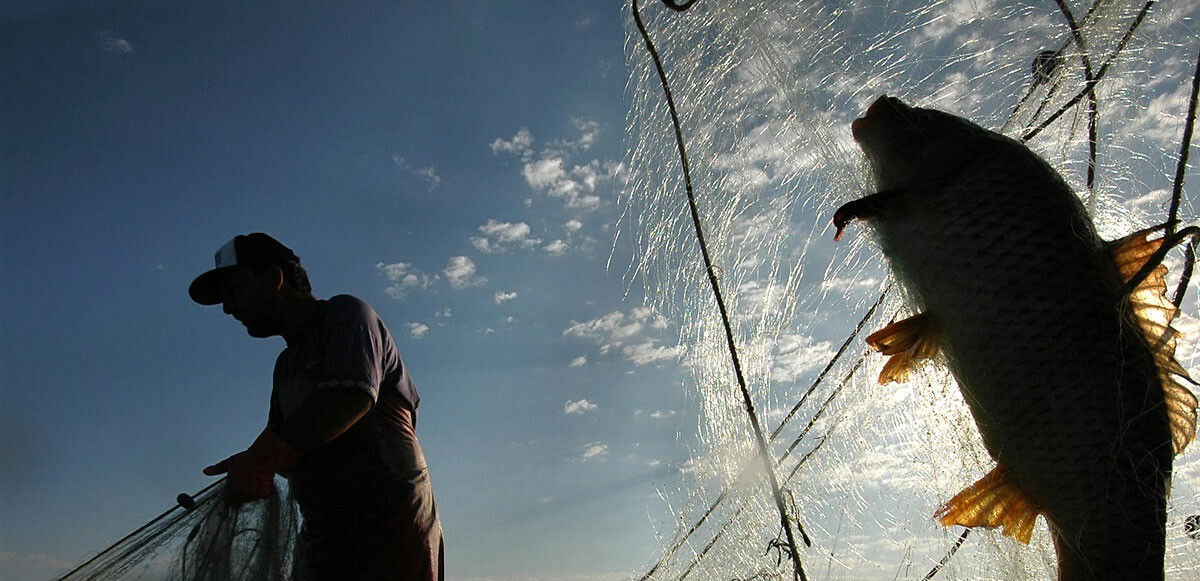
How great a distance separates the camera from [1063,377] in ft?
4.54

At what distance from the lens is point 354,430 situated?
1.96m

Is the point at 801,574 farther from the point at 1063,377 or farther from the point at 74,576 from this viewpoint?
the point at 74,576

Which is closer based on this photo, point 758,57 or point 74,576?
point 74,576

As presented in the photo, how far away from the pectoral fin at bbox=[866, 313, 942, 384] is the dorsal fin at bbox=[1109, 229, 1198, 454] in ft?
1.24

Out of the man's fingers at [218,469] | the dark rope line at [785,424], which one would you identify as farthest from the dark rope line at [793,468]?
the man's fingers at [218,469]

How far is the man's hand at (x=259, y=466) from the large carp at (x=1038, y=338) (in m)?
1.46

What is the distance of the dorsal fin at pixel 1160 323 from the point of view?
1448 mm

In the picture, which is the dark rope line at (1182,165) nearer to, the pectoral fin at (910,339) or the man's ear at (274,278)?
the pectoral fin at (910,339)

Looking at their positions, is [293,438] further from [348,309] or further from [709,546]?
[709,546]

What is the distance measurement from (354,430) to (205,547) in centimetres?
47

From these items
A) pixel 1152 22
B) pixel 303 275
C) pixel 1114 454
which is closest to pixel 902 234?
pixel 1114 454

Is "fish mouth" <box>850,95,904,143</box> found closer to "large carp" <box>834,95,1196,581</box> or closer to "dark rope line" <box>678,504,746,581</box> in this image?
"large carp" <box>834,95,1196,581</box>

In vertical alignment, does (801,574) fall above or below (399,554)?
below

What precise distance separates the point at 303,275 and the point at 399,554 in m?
0.97
